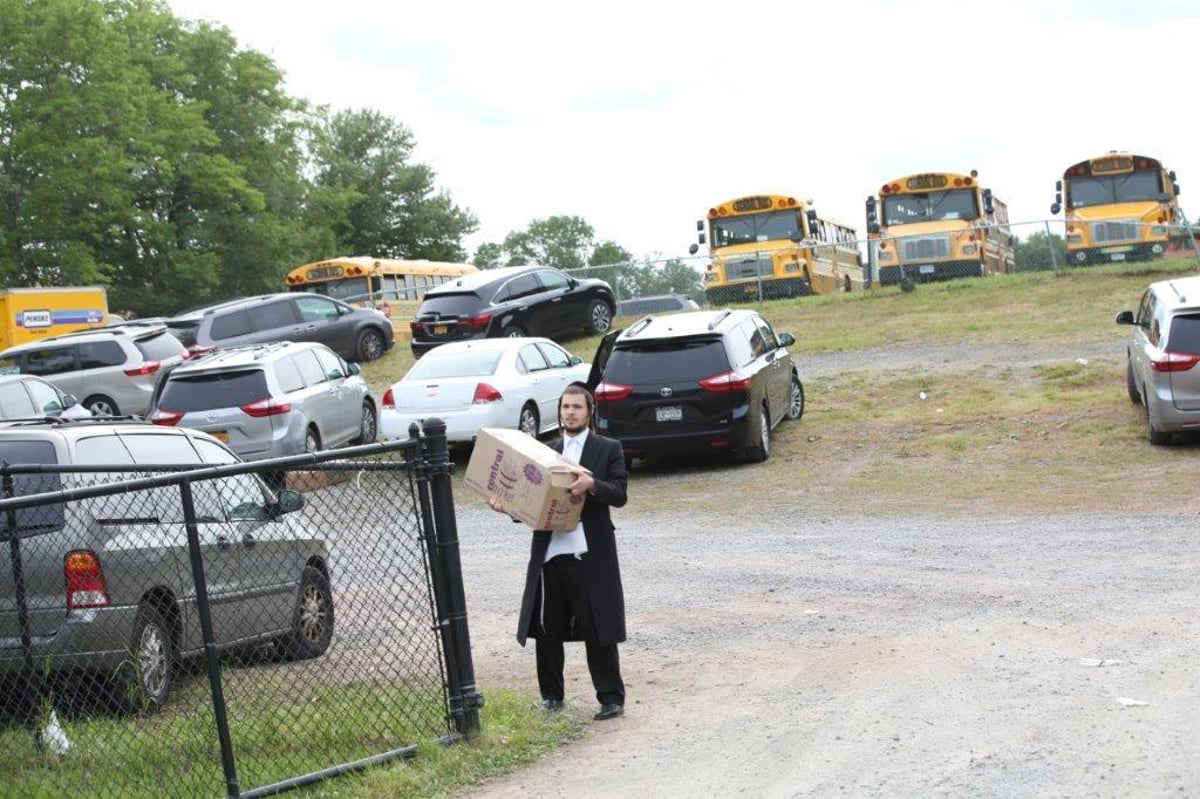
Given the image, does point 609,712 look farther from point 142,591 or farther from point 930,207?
point 930,207

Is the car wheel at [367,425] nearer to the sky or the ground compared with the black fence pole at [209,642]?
nearer to the ground

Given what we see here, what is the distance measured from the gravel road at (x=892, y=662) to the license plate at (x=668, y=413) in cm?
468

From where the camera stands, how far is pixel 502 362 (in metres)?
22.7

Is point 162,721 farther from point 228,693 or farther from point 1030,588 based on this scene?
point 1030,588

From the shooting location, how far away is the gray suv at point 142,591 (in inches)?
301

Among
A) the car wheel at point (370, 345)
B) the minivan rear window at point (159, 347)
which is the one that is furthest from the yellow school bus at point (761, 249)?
the minivan rear window at point (159, 347)

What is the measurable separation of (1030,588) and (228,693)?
617cm

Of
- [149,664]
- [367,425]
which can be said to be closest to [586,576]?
[149,664]

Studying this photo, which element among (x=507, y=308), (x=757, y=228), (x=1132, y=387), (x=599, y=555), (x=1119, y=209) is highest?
(x=757, y=228)

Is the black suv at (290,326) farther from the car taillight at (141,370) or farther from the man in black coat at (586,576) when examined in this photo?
the man in black coat at (586,576)

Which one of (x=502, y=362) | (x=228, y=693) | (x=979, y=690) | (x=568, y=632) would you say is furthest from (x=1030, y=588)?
(x=502, y=362)

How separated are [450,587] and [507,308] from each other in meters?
22.9

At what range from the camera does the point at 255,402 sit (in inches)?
863

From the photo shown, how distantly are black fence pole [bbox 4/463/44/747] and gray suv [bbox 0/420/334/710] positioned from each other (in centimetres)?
2
